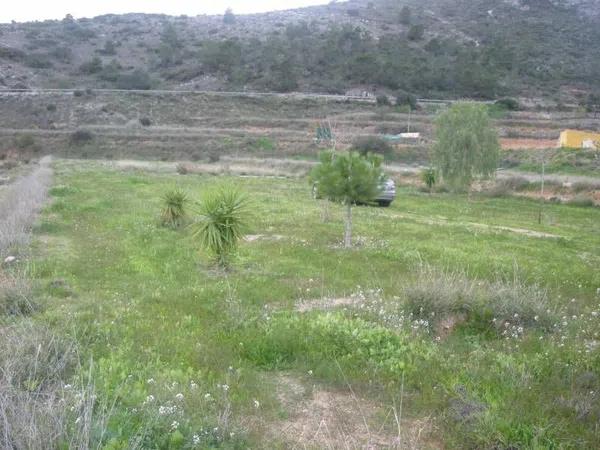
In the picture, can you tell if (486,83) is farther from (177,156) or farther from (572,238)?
(572,238)

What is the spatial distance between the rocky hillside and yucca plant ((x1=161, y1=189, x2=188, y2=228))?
59.1 m

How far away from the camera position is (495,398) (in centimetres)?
588

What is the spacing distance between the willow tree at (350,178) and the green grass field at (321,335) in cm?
118

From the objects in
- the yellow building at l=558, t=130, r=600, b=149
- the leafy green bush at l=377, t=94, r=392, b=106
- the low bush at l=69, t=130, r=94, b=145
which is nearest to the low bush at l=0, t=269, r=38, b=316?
the low bush at l=69, t=130, r=94, b=145

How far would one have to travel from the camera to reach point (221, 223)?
12.0 m

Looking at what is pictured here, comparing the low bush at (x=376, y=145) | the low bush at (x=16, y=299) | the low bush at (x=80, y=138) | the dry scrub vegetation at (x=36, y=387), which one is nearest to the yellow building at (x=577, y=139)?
the low bush at (x=376, y=145)

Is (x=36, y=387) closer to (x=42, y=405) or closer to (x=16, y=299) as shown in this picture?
(x=42, y=405)

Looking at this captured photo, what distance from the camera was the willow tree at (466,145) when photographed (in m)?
34.1

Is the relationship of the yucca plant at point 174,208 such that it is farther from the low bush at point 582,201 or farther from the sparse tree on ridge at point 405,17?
the sparse tree on ridge at point 405,17

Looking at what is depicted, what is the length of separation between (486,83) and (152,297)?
69989 mm

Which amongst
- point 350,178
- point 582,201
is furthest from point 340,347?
point 582,201

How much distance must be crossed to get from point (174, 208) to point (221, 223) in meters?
5.67

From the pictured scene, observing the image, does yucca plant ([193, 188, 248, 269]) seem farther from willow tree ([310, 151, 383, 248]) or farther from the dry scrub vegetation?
willow tree ([310, 151, 383, 248])

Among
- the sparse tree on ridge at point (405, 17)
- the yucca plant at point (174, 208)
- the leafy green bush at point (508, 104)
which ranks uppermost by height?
the sparse tree on ridge at point (405, 17)
